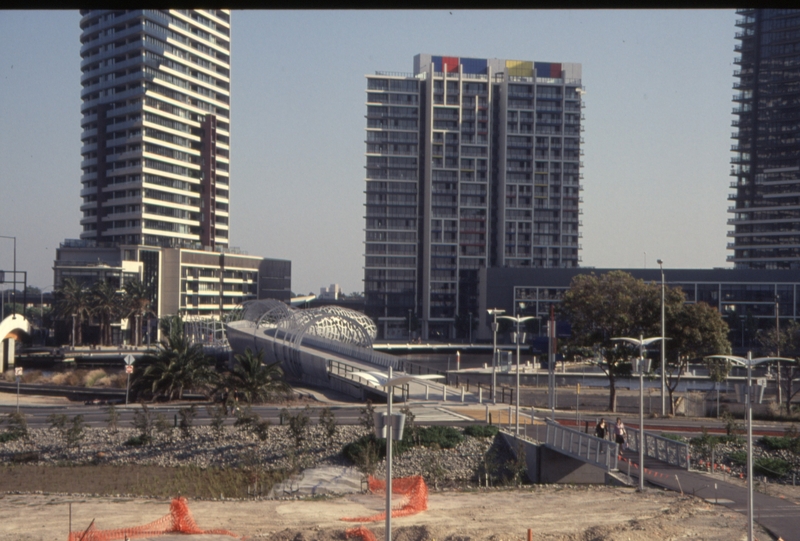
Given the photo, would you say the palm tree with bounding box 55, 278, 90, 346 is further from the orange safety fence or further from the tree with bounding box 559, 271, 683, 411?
the orange safety fence

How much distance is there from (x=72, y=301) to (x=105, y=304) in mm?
3412

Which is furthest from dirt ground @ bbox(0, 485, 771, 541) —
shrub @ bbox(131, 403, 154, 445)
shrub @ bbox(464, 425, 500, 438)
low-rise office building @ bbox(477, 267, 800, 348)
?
low-rise office building @ bbox(477, 267, 800, 348)

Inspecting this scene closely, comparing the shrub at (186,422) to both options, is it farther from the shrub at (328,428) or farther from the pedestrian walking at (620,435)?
the pedestrian walking at (620,435)

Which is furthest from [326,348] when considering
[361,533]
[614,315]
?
[361,533]

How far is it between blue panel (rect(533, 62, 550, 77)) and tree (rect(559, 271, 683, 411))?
8573 centimetres

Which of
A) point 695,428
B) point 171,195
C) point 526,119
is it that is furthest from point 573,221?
point 695,428

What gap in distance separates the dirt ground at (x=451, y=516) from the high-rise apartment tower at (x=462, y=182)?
93826mm

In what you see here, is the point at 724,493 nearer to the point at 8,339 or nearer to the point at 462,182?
the point at 8,339

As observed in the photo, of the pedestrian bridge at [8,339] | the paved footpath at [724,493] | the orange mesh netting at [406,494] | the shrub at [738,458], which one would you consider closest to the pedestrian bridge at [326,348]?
the orange mesh netting at [406,494]

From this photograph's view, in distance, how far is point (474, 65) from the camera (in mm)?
122812

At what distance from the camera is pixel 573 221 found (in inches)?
4643

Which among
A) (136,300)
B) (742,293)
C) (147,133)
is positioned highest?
(147,133)

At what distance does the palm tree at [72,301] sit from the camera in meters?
81.7
